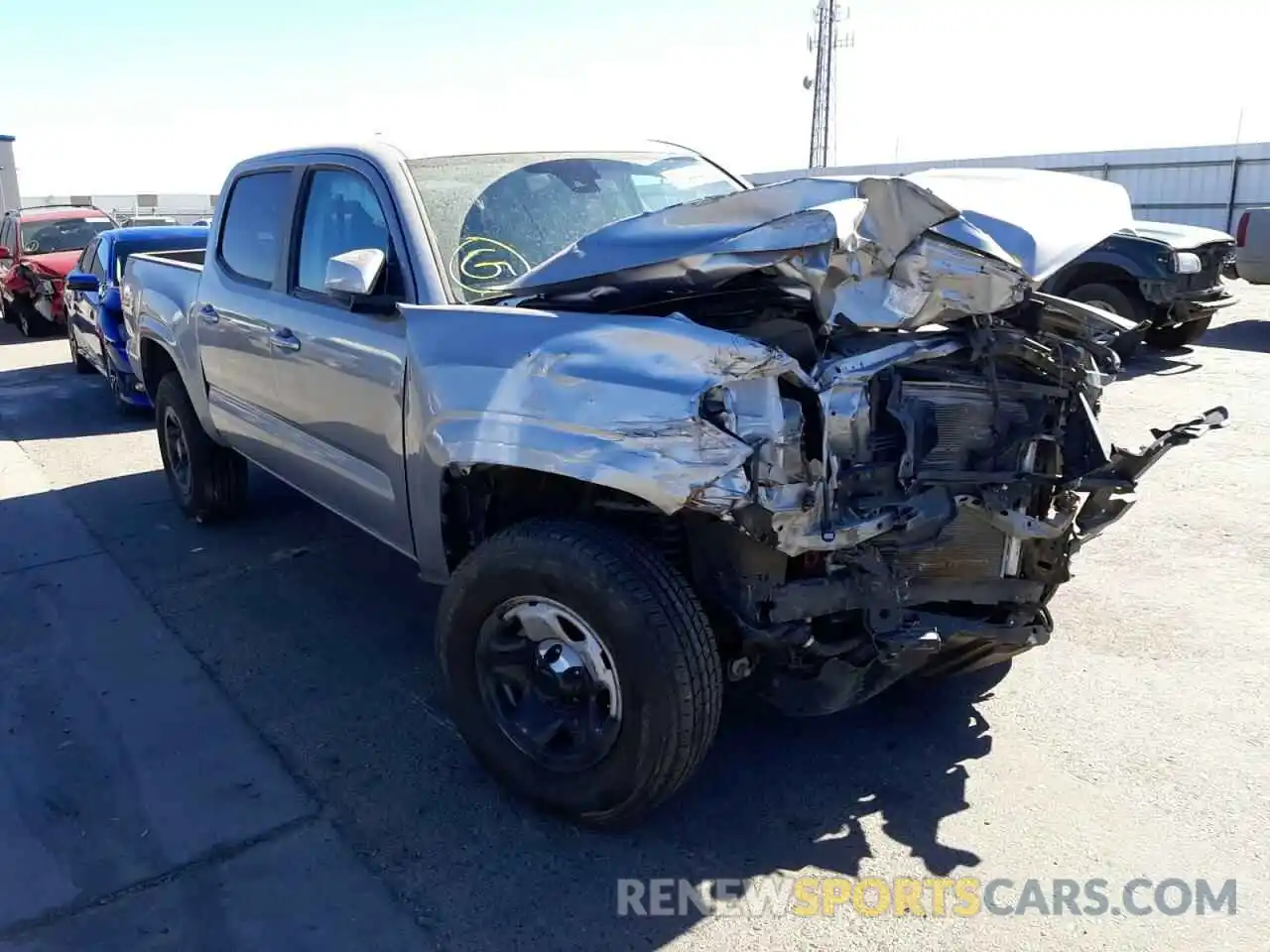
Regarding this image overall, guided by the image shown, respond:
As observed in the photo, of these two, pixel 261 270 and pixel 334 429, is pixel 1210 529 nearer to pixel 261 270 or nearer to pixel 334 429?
pixel 334 429

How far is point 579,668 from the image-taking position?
300 centimetres

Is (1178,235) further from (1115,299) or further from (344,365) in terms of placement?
(344,365)

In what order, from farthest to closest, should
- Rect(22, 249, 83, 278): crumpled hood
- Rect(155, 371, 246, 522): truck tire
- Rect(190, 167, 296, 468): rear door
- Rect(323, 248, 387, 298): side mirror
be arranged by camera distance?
Rect(22, 249, 83, 278): crumpled hood → Rect(155, 371, 246, 522): truck tire → Rect(190, 167, 296, 468): rear door → Rect(323, 248, 387, 298): side mirror

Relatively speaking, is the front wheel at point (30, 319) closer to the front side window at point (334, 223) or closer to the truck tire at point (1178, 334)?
the front side window at point (334, 223)

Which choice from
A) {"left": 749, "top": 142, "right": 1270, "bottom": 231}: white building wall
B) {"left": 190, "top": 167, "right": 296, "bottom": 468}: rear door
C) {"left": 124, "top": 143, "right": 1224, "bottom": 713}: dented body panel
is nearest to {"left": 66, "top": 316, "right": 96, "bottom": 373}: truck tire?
{"left": 190, "top": 167, "right": 296, "bottom": 468}: rear door

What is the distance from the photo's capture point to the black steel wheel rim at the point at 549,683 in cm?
297

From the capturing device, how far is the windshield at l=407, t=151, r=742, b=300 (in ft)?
12.2

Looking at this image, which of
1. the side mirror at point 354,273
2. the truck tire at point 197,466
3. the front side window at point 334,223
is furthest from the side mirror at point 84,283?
the side mirror at point 354,273

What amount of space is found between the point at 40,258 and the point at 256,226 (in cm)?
1232

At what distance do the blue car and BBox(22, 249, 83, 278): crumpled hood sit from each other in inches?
146

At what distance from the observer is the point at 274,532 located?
5.94 meters

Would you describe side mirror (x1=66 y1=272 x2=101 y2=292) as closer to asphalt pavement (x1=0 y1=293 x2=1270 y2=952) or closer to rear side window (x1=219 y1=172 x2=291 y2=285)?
asphalt pavement (x1=0 y1=293 x2=1270 y2=952)

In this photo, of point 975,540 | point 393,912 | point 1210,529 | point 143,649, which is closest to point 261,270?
point 143,649

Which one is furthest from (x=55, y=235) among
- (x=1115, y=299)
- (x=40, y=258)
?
(x=1115, y=299)
